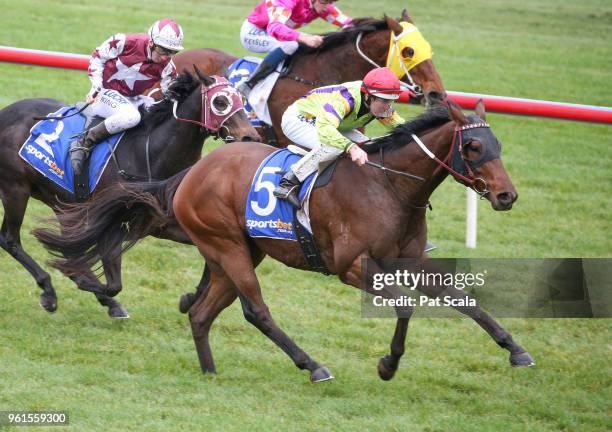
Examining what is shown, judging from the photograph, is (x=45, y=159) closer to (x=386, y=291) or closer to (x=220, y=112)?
(x=220, y=112)

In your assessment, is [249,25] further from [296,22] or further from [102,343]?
[102,343]

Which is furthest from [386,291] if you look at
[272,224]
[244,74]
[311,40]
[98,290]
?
[244,74]

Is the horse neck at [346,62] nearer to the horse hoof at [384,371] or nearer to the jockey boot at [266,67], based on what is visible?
the jockey boot at [266,67]

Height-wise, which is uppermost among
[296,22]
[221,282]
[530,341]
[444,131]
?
[444,131]

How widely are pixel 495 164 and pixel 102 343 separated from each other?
2.95m

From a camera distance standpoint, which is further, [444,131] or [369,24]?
[369,24]

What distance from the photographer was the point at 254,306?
6.39m

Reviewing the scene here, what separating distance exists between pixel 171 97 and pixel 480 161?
2.58m

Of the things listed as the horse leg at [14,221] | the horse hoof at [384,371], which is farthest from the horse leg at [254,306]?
the horse leg at [14,221]

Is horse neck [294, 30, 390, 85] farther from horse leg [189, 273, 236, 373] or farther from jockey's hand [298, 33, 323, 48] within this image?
horse leg [189, 273, 236, 373]

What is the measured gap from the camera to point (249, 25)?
9117 mm

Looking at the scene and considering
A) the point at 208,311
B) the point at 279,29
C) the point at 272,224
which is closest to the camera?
the point at 272,224

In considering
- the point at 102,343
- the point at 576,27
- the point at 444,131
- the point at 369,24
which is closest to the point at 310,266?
the point at 444,131

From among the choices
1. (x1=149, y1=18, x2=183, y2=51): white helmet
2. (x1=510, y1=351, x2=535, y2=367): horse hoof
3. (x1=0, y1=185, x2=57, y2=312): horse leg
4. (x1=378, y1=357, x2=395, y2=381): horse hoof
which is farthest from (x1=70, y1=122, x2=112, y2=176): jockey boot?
(x1=510, y1=351, x2=535, y2=367): horse hoof
